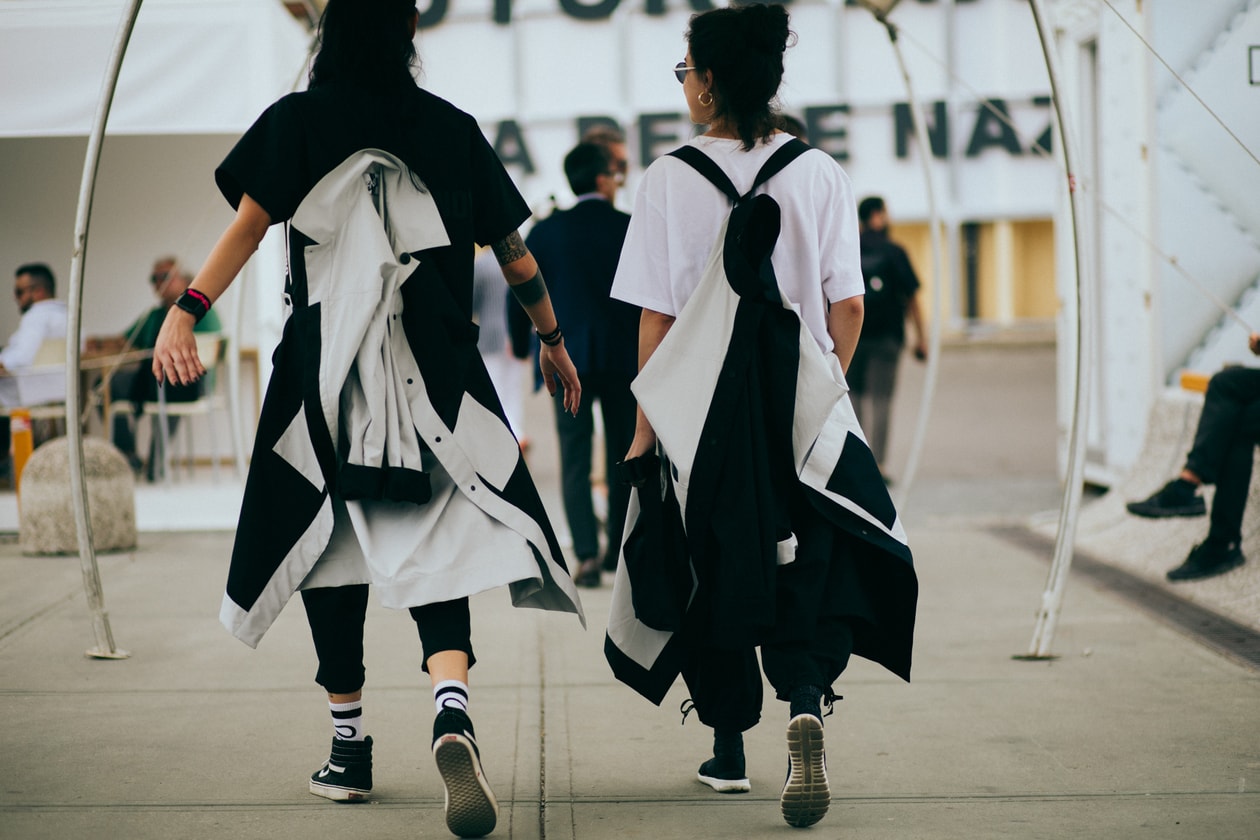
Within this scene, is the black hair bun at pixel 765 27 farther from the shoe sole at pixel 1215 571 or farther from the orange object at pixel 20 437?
the orange object at pixel 20 437

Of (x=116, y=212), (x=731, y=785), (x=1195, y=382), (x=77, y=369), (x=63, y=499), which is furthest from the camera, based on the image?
(x=116, y=212)

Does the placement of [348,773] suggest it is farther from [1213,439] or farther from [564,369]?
[1213,439]

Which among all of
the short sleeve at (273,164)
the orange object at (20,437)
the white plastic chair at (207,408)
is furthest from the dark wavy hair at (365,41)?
the white plastic chair at (207,408)

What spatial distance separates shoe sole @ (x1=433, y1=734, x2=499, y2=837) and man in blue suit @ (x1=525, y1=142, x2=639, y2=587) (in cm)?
321

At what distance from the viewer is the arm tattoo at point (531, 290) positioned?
3.48 m

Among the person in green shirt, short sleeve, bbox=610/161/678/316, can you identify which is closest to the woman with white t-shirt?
short sleeve, bbox=610/161/678/316

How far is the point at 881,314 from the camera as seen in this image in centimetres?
971

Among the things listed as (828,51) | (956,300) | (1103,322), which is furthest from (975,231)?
(1103,322)

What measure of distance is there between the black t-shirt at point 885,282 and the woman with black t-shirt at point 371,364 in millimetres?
6545

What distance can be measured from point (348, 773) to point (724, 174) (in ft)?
5.37

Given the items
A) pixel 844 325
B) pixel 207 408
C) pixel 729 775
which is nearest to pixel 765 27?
pixel 844 325

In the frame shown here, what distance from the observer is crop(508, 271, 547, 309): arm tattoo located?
3.48 m

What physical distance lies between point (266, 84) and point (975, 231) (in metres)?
17.9

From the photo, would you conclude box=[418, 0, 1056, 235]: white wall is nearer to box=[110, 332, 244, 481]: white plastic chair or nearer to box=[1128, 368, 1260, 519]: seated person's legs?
box=[110, 332, 244, 481]: white plastic chair
